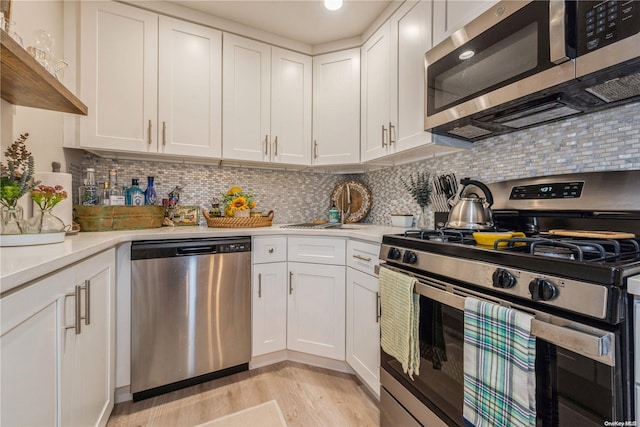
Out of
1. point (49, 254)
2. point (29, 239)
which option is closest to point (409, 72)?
point (49, 254)

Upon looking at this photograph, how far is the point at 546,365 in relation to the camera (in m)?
0.74

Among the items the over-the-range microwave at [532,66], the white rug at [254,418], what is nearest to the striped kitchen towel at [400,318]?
the white rug at [254,418]

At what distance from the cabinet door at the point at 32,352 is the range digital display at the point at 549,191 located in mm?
1797

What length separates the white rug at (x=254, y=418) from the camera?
144 cm

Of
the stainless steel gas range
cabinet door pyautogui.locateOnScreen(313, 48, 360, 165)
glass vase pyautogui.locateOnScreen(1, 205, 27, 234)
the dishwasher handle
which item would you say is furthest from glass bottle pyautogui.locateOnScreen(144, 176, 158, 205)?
the stainless steel gas range

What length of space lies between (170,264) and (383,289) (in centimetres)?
119

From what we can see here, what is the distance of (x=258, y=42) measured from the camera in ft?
7.34

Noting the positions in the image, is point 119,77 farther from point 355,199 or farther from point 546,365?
point 546,365

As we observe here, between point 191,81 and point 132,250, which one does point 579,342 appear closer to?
point 132,250

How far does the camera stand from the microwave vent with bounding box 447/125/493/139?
146 cm

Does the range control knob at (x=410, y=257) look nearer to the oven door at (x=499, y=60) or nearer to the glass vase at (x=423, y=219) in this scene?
the oven door at (x=499, y=60)

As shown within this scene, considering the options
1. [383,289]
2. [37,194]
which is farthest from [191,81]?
[383,289]

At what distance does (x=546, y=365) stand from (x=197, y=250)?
1.64 meters

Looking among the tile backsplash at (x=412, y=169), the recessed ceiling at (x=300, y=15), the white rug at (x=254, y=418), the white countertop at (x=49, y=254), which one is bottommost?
the white rug at (x=254, y=418)
